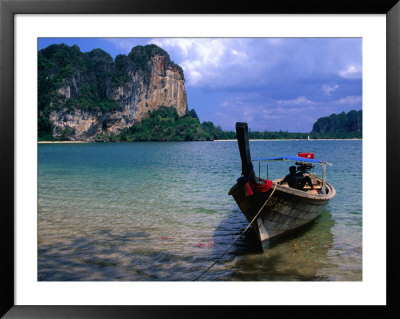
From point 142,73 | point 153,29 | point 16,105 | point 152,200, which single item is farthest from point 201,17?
point 142,73

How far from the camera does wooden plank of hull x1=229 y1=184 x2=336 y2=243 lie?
6641 mm

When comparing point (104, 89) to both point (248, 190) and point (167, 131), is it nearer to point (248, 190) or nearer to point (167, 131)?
point (167, 131)

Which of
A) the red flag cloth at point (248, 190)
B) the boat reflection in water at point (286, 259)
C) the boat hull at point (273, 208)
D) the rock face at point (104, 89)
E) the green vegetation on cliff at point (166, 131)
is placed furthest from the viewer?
the green vegetation on cliff at point (166, 131)

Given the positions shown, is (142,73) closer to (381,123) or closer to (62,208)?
(62,208)

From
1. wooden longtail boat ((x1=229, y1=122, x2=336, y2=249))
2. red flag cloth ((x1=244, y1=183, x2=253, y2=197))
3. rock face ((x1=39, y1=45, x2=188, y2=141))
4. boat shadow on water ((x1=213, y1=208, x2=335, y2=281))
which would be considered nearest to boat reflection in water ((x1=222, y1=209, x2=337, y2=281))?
boat shadow on water ((x1=213, y1=208, x2=335, y2=281))

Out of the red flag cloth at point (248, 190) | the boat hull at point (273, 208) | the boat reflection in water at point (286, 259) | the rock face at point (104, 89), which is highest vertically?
the rock face at point (104, 89)

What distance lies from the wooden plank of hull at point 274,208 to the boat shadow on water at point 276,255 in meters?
0.29

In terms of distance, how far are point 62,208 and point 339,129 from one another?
50.6 meters

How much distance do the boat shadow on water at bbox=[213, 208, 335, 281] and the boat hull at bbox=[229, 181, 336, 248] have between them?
260mm

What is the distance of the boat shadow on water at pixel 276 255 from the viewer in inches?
235

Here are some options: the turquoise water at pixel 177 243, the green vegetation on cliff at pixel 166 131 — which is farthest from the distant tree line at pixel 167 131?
the turquoise water at pixel 177 243

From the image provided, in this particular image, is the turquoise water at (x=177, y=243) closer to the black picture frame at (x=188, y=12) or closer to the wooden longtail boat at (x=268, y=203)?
the wooden longtail boat at (x=268, y=203)

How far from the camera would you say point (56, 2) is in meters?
4.04

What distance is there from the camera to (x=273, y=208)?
6746mm
